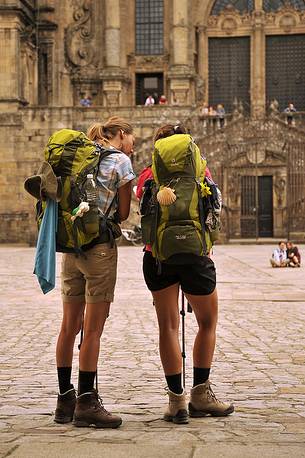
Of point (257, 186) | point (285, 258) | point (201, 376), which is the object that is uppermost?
point (201, 376)

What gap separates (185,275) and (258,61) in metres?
49.2

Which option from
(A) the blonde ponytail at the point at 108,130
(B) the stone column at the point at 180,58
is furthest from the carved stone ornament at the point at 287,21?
(A) the blonde ponytail at the point at 108,130

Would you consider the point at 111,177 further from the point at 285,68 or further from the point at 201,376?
the point at 285,68

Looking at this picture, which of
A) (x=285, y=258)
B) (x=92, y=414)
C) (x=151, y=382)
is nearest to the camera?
(x=92, y=414)

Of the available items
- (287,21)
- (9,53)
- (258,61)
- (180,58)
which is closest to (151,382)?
(9,53)

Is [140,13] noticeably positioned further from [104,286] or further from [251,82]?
[104,286]

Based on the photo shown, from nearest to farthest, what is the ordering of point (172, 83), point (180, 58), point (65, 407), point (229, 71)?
point (65, 407), point (172, 83), point (180, 58), point (229, 71)

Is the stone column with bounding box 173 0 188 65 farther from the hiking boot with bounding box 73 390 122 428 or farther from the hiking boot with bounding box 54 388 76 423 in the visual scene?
the hiking boot with bounding box 73 390 122 428

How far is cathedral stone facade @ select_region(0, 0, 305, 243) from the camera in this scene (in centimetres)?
4397

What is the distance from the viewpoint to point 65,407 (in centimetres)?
714

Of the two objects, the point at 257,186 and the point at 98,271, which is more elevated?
the point at 98,271

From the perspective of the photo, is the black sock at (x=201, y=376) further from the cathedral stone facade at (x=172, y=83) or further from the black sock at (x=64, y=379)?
Answer: the cathedral stone facade at (x=172, y=83)

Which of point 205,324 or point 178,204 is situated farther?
point 205,324

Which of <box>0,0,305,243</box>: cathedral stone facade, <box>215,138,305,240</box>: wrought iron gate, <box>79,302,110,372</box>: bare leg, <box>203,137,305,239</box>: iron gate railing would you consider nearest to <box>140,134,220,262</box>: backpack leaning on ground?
<box>79,302,110,372</box>: bare leg
